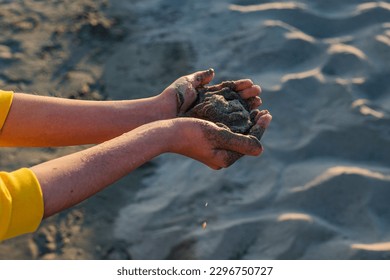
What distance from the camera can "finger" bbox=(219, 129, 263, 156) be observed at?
90.7 inches

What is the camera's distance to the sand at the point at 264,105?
2566 mm

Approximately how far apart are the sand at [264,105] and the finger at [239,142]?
0.41 m

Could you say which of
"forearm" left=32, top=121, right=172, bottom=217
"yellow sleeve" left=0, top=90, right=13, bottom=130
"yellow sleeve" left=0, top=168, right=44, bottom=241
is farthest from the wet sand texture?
"yellow sleeve" left=0, top=168, right=44, bottom=241

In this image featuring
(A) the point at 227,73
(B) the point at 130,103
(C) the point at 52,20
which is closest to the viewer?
(B) the point at 130,103

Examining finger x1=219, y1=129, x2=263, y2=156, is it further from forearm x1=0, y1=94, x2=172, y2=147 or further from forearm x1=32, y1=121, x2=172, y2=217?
forearm x1=0, y1=94, x2=172, y2=147

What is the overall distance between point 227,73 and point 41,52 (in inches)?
40.0

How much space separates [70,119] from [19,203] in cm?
64

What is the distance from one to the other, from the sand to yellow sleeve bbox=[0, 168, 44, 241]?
0.71m

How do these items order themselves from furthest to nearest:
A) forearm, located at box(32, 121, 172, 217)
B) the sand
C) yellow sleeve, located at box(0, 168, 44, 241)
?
the sand < forearm, located at box(32, 121, 172, 217) < yellow sleeve, located at box(0, 168, 44, 241)

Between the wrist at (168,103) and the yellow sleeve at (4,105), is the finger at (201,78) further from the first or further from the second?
the yellow sleeve at (4,105)

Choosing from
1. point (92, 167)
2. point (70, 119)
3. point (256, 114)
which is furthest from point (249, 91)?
point (92, 167)

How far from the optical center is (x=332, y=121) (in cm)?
301

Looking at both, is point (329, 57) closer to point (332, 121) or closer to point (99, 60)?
point (332, 121)

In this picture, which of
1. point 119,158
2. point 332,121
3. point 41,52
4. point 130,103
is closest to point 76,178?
point 119,158
